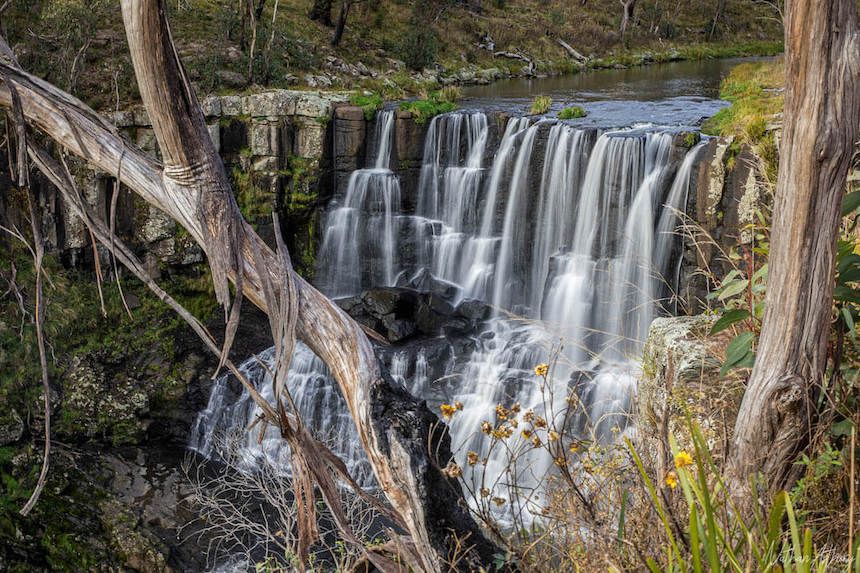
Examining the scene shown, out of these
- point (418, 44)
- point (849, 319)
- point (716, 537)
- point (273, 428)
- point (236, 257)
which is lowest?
point (273, 428)

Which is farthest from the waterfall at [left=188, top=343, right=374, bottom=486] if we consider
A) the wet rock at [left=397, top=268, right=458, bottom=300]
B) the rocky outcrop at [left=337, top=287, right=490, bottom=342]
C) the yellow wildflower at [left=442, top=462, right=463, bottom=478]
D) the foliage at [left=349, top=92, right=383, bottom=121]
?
the yellow wildflower at [left=442, top=462, right=463, bottom=478]

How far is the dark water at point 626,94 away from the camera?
12.8 meters

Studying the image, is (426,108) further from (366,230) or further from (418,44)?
(418,44)

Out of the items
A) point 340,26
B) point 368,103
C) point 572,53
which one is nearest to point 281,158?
point 368,103

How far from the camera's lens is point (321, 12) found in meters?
19.5

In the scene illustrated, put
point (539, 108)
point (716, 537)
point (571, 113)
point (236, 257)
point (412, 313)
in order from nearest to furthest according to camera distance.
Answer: point (236, 257) → point (716, 537) → point (412, 313) → point (571, 113) → point (539, 108)

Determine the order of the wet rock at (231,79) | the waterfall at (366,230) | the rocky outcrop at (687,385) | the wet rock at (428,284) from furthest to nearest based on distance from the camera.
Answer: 1. the wet rock at (231,79)
2. the waterfall at (366,230)
3. the wet rock at (428,284)
4. the rocky outcrop at (687,385)

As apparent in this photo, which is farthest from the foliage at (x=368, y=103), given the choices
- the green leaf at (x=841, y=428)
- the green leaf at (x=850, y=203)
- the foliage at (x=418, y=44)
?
the green leaf at (x=841, y=428)

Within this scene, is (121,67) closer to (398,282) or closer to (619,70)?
(398,282)

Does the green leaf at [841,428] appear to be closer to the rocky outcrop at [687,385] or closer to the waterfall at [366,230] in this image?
the rocky outcrop at [687,385]

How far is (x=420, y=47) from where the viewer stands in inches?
764

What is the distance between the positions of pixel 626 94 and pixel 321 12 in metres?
8.12

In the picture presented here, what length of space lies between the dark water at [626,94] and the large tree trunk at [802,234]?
9106 millimetres

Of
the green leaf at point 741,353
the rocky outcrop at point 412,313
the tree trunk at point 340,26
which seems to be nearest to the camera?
the green leaf at point 741,353
